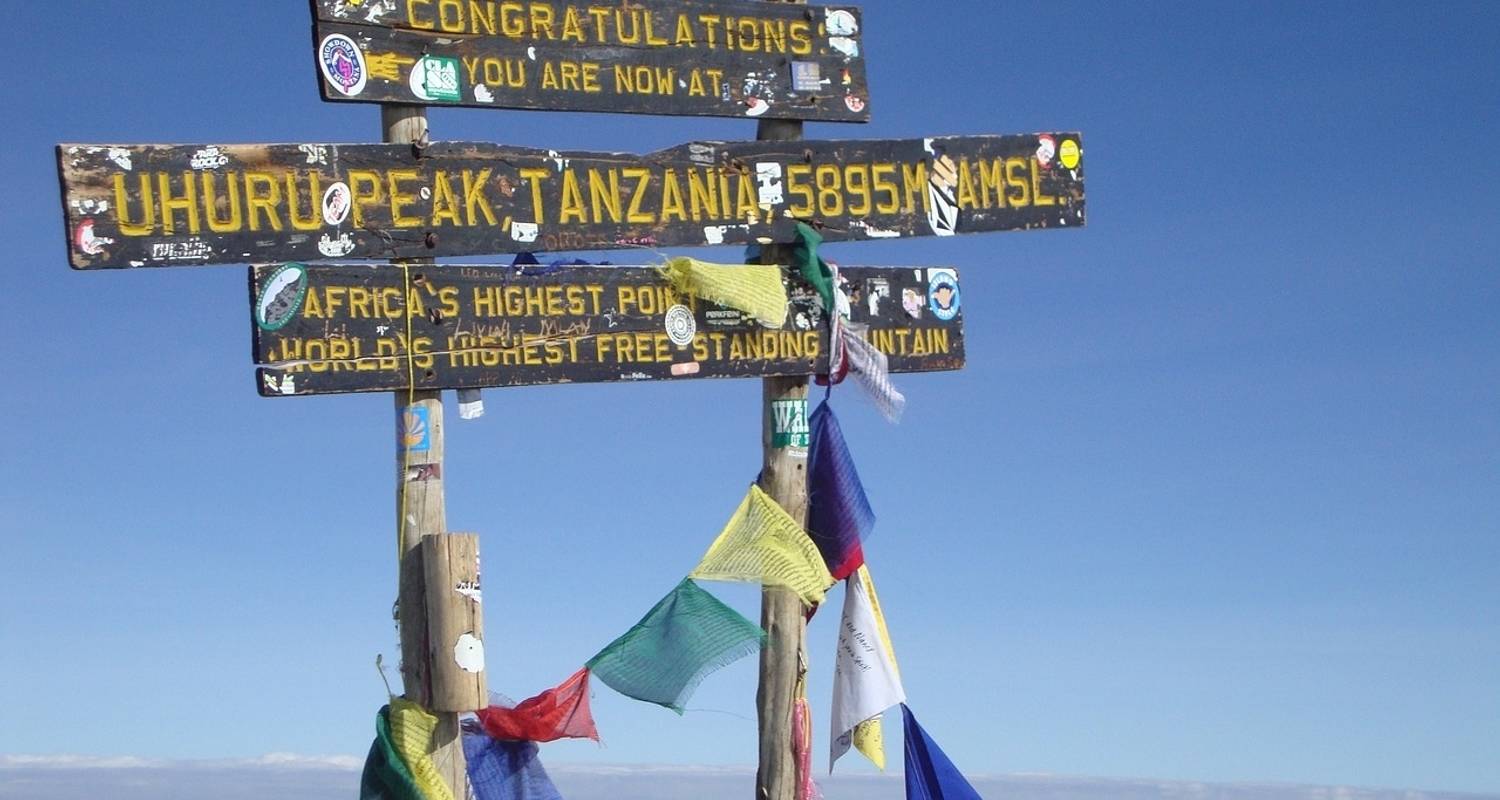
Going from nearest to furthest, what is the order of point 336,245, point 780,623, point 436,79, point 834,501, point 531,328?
1. point 336,245
2. point 436,79
3. point 531,328
4. point 780,623
5. point 834,501

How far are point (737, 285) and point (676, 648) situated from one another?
5.27ft

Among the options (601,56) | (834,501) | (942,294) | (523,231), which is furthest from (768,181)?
(834,501)

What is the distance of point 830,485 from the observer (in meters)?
8.44

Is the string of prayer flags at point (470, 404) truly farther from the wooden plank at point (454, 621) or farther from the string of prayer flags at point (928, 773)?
the string of prayer flags at point (928, 773)

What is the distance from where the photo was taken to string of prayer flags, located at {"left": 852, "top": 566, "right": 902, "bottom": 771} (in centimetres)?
842

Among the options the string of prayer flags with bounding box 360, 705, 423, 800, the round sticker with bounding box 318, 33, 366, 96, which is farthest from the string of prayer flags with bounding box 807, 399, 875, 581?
the round sticker with bounding box 318, 33, 366, 96

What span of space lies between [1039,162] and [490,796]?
384 cm

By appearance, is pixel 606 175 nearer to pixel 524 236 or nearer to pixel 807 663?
pixel 524 236

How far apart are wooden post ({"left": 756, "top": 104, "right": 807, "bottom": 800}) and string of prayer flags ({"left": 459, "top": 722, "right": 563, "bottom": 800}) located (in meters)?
0.99

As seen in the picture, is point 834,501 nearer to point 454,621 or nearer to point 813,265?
point 813,265

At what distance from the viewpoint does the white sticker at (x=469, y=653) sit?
728 cm

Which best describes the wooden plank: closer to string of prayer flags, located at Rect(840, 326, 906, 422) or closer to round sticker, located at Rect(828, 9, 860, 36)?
string of prayer flags, located at Rect(840, 326, 906, 422)

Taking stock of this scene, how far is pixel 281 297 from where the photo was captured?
7016 mm

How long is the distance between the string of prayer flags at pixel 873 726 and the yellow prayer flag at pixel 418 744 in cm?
202
